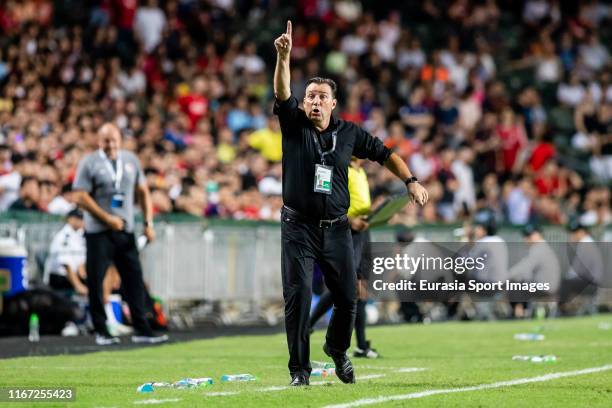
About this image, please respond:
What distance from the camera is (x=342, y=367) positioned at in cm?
1102

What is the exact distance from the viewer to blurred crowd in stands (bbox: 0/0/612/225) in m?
23.0

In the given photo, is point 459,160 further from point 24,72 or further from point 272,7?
point 24,72

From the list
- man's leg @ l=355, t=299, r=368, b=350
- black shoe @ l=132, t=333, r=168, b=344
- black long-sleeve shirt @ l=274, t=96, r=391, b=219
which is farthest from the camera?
black shoe @ l=132, t=333, r=168, b=344

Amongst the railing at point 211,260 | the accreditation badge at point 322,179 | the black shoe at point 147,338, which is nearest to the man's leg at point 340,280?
the accreditation badge at point 322,179

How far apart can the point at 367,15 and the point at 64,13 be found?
7.62 meters

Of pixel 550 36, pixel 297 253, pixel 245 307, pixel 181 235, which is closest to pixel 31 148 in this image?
pixel 181 235

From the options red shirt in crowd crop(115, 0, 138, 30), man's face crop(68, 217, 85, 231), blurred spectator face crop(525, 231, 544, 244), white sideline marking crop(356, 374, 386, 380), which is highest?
red shirt in crowd crop(115, 0, 138, 30)

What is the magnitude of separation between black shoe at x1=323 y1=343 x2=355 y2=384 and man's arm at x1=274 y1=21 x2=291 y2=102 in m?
2.16

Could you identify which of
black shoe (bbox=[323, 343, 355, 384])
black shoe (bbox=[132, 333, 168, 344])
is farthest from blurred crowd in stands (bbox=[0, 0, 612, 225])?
black shoe (bbox=[323, 343, 355, 384])

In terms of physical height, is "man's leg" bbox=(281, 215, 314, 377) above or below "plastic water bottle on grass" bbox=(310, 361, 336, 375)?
above

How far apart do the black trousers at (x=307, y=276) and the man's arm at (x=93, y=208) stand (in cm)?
586

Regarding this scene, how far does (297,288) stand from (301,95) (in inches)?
696

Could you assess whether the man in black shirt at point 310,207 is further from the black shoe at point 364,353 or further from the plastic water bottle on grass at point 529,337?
the plastic water bottle on grass at point 529,337

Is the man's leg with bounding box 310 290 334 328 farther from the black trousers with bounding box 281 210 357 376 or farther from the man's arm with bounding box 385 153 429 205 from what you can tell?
the man's arm with bounding box 385 153 429 205
